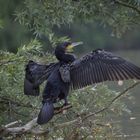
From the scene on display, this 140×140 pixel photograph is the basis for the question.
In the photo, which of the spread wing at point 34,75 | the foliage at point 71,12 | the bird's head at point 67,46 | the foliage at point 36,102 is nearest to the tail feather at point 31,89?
the spread wing at point 34,75

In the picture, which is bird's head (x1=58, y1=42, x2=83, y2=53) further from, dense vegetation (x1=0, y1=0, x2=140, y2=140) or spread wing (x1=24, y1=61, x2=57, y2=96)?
dense vegetation (x1=0, y1=0, x2=140, y2=140)

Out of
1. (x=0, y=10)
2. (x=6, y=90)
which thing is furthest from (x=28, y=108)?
(x=0, y=10)

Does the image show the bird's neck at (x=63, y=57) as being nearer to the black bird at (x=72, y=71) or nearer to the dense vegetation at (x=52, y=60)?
the black bird at (x=72, y=71)

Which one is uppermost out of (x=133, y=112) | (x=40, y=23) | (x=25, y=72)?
(x=40, y=23)

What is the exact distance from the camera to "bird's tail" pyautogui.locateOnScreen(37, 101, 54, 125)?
5.47 metres

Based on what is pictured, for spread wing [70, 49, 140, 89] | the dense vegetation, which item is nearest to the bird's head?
spread wing [70, 49, 140, 89]

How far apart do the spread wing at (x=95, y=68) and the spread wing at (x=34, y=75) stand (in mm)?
232

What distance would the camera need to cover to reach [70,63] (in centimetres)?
586

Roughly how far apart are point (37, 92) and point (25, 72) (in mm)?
246

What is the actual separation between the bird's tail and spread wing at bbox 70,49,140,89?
0.33 m

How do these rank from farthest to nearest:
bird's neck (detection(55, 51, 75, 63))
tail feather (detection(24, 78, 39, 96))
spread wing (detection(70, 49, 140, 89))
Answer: tail feather (detection(24, 78, 39, 96))
bird's neck (detection(55, 51, 75, 63))
spread wing (detection(70, 49, 140, 89))

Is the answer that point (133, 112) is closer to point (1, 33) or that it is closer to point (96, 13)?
point (96, 13)

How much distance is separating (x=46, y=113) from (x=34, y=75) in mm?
494

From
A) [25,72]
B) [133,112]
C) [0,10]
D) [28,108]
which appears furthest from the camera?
[133,112]
